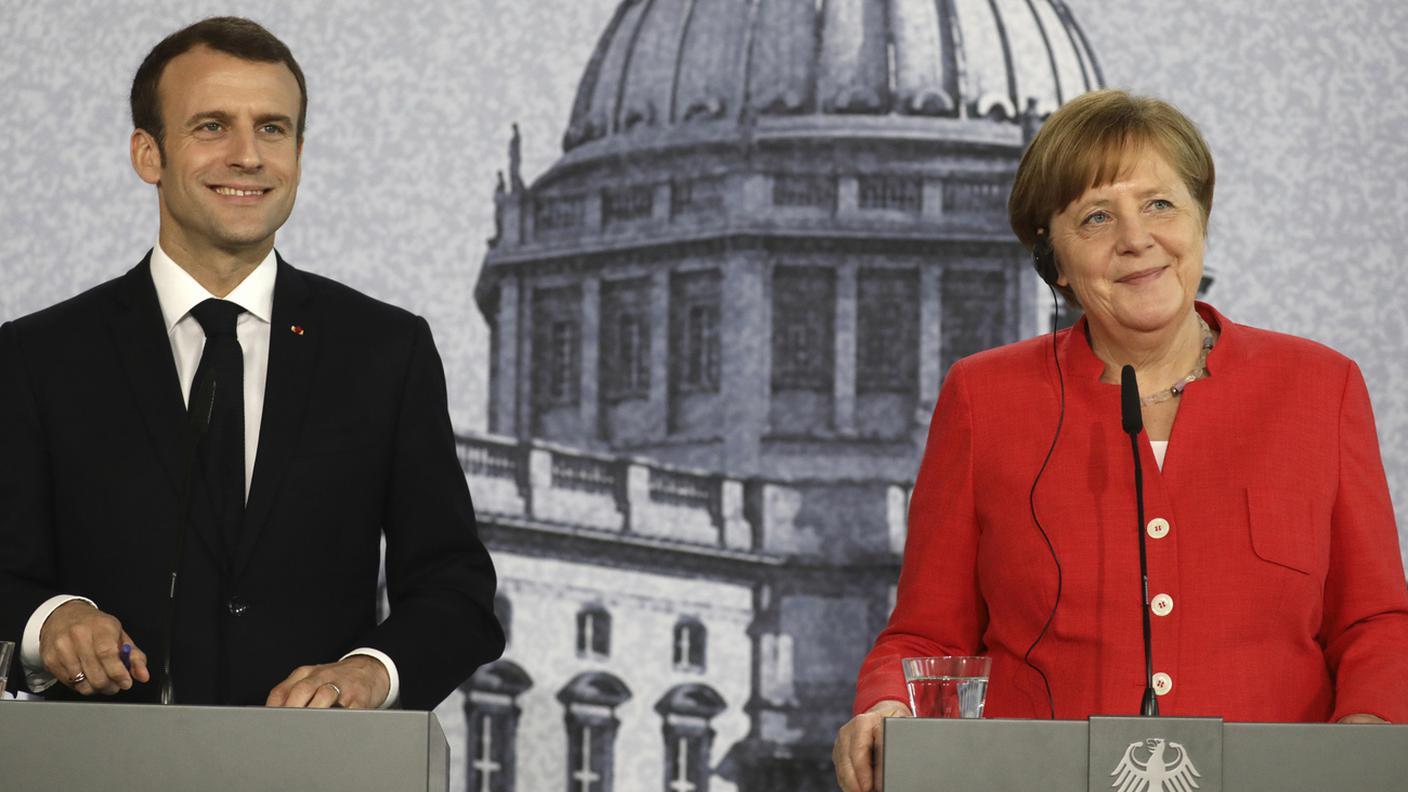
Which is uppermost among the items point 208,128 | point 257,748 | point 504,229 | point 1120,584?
point 504,229

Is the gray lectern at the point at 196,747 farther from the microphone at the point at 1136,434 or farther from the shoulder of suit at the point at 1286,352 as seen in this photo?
the shoulder of suit at the point at 1286,352

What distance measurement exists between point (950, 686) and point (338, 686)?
798 mm

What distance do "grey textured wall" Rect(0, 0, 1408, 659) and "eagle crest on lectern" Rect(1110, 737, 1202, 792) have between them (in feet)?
15.2

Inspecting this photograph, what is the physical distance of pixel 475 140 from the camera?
21.1 feet

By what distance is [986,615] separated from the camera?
Result: 2826 millimetres

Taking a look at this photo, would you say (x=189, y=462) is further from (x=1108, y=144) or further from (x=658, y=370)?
(x=658, y=370)

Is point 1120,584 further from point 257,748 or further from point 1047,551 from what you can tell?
point 257,748

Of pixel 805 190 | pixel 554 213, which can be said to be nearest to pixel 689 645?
pixel 554 213

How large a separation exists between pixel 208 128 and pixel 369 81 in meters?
3.63

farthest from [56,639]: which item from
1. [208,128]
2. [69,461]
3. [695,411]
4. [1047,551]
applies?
[695,411]

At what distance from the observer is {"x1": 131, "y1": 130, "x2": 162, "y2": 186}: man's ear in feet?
9.41

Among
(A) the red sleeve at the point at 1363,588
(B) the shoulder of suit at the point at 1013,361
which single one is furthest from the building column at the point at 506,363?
(A) the red sleeve at the point at 1363,588


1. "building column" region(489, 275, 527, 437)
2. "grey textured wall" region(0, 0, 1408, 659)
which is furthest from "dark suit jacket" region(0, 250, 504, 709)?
"building column" region(489, 275, 527, 437)

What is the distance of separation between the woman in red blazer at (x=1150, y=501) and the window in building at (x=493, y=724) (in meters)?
3.83
